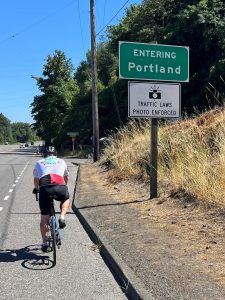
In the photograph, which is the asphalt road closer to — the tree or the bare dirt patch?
the bare dirt patch

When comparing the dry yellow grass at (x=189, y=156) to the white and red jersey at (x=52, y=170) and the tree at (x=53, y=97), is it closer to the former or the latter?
the white and red jersey at (x=52, y=170)

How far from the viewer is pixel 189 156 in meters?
12.0

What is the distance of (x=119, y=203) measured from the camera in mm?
12320

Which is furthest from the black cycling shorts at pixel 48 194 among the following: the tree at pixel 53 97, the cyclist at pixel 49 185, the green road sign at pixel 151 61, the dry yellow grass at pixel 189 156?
the tree at pixel 53 97

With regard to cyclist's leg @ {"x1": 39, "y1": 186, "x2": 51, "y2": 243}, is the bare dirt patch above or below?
below

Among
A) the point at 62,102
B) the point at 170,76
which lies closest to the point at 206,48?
the point at 170,76

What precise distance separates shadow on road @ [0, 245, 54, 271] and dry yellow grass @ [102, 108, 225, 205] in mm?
3516

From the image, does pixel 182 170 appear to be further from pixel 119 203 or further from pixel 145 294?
pixel 145 294

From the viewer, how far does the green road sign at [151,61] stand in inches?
467

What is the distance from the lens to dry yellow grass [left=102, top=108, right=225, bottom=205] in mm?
10091

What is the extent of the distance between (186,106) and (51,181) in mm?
30109

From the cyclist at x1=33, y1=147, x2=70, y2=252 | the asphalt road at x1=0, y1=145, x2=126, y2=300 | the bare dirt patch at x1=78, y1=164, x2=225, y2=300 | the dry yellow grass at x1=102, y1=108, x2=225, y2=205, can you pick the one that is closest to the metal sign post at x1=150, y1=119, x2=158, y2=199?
the bare dirt patch at x1=78, y1=164, x2=225, y2=300

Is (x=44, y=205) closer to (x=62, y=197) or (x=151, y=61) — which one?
(x=62, y=197)

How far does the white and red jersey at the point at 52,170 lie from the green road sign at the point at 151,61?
459 cm
